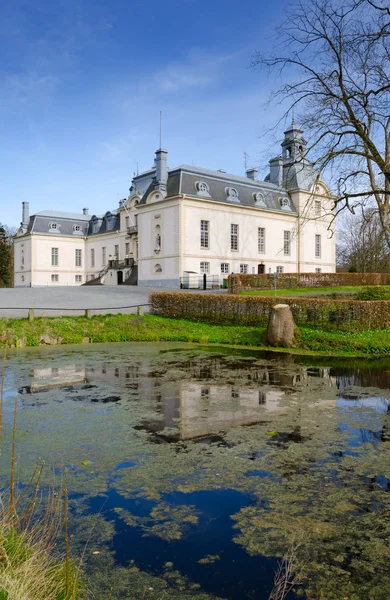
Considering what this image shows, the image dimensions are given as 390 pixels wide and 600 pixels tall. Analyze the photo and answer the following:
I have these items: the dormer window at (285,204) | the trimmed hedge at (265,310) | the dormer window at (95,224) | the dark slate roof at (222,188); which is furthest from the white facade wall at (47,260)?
the trimmed hedge at (265,310)

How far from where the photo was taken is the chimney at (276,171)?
48375 mm

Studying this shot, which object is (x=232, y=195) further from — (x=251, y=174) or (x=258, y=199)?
(x=251, y=174)

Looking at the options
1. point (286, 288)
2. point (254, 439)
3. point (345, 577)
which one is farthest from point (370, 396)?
point (286, 288)

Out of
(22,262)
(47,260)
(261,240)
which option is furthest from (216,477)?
(22,262)

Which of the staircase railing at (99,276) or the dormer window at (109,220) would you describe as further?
the dormer window at (109,220)

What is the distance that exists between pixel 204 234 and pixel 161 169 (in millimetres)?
6480

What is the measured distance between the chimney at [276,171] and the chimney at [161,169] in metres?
14.2

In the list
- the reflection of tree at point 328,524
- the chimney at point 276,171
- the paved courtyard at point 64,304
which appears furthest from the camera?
the chimney at point 276,171

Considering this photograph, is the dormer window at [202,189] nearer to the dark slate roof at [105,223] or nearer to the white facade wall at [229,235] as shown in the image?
the white facade wall at [229,235]

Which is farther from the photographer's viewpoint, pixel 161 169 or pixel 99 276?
pixel 99 276

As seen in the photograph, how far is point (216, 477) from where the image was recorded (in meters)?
4.51

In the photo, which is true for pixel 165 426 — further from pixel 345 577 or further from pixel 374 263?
pixel 374 263

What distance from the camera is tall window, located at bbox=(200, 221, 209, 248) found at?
126 ft

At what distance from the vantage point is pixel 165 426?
6234 mm
